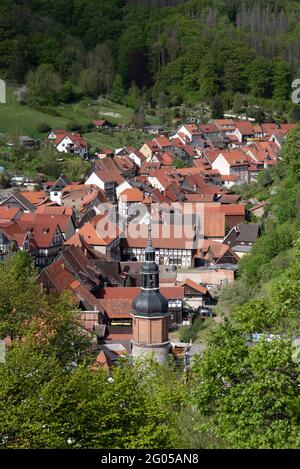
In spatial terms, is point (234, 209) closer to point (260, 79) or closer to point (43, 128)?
point (43, 128)

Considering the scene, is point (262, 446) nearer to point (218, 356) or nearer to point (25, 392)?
point (218, 356)

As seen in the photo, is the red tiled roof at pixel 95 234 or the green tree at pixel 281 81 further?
the green tree at pixel 281 81

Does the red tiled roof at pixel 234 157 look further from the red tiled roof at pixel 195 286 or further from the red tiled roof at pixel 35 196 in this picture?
the red tiled roof at pixel 195 286

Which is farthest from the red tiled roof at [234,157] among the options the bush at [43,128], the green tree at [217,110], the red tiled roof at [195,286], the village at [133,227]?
the red tiled roof at [195,286]

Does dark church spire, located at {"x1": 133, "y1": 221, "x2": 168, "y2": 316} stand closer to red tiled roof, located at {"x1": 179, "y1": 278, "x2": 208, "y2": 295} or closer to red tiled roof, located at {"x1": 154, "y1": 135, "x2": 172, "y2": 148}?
red tiled roof, located at {"x1": 179, "y1": 278, "x2": 208, "y2": 295}

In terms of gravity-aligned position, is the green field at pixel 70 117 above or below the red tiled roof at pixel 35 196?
above

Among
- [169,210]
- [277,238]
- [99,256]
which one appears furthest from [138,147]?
[277,238]

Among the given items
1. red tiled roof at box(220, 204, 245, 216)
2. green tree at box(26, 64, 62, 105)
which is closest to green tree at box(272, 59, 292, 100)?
green tree at box(26, 64, 62, 105)
